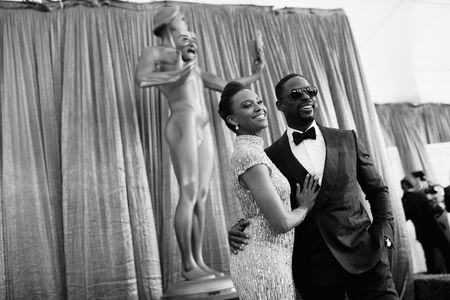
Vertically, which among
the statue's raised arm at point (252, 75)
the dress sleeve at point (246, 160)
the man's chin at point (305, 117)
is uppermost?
the statue's raised arm at point (252, 75)

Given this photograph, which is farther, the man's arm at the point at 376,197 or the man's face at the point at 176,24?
the man's face at the point at 176,24

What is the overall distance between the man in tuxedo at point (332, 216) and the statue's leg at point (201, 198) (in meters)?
1.62

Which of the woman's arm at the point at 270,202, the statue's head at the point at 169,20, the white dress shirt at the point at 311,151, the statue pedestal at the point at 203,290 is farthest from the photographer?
the statue's head at the point at 169,20

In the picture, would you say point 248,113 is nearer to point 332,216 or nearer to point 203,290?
point 332,216

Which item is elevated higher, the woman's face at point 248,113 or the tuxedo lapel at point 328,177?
the woman's face at point 248,113

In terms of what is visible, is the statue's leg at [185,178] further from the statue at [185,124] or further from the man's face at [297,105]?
the man's face at [297,105]

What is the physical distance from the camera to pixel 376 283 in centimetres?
153

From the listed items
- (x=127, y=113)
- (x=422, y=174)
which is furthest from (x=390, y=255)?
(x=127, y=113)

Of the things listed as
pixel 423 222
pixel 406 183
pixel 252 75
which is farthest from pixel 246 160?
pixel 406 183

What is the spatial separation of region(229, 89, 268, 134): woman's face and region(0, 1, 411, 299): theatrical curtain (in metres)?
2.26

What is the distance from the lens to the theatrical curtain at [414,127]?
648 centimetres

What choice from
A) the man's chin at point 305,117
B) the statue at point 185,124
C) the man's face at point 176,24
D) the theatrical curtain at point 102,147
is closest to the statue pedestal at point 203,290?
the statue at point 185,124

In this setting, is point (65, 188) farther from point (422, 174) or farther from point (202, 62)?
point (422, 174)

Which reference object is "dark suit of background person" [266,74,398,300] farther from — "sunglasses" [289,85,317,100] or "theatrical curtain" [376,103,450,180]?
"theatrical curtain" [376,103,450,180]
